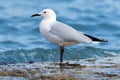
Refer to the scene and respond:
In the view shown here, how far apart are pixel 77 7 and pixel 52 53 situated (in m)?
9.38

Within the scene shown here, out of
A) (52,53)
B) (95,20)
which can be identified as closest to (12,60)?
(52,53)

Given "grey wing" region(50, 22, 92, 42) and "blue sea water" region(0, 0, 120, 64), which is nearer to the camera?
"grey wing" region(50, 22, 92, 42)

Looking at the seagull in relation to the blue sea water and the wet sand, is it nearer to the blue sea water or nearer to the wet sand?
the wet sand

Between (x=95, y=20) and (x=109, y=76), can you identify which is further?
(x=95, y=20)

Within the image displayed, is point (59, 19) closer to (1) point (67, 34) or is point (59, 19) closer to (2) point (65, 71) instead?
(1) point (67, 34)

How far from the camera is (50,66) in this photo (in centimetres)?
1002

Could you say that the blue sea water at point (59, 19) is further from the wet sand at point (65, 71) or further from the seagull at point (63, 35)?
the wet sand at point (65, 71)

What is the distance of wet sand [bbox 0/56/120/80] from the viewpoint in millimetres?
8734

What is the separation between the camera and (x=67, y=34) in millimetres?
10664

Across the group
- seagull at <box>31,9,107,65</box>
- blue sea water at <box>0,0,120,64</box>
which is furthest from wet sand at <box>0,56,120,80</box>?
blue sea water at <box>0,0,120,64</box>

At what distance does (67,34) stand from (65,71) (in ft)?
4.66

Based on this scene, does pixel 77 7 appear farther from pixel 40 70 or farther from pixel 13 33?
pixel 40 70

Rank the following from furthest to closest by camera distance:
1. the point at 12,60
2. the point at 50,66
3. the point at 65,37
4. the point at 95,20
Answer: the point at 95,20 → the point at 12,60 → the point at 65,37 → the point at 50,66

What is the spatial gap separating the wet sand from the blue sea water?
2351 millimetres
